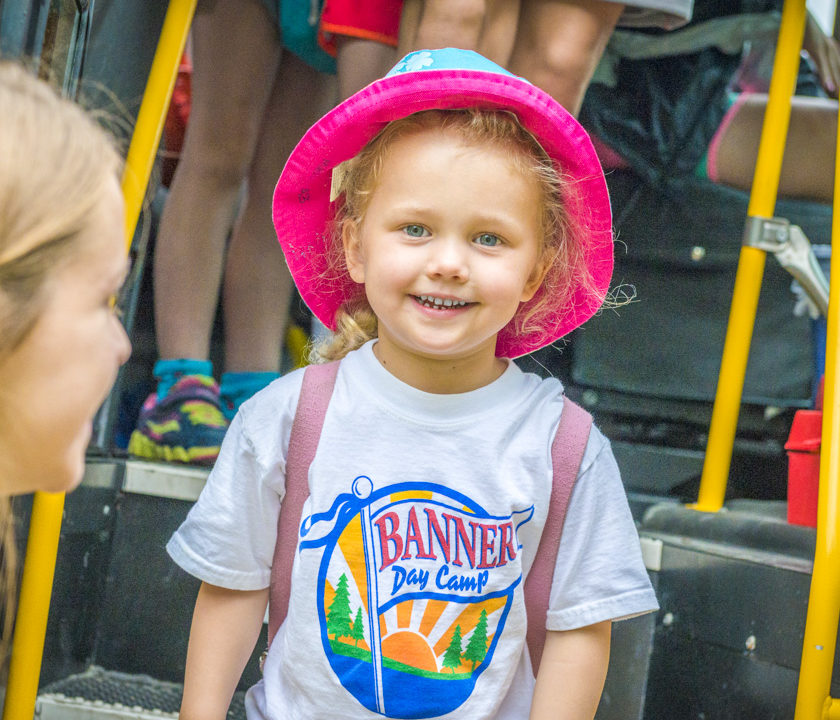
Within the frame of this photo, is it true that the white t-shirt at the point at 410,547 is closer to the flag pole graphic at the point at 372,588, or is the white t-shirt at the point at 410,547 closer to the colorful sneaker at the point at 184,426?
the flag pole graphic at the point at 372,588

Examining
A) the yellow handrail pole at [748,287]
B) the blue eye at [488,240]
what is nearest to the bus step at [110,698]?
the blue eye at [488,240]

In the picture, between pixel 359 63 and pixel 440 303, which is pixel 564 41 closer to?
pixel 359 63

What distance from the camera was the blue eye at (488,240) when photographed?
3.54 ft

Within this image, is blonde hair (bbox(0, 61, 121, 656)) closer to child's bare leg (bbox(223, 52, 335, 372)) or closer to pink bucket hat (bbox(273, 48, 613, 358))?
pink bucket hat (bbox(273, 48, 613, 358))

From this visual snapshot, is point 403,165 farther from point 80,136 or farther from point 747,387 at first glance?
point 747,387

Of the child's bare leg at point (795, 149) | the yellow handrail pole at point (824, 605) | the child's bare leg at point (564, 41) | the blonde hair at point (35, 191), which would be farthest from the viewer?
the child's bare leg at point (795, 149)

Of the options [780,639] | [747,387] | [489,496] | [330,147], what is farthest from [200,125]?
[747,387]

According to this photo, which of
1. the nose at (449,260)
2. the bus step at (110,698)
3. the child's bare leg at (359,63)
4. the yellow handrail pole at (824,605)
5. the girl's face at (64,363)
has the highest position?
the child's bare leg at (359,63)

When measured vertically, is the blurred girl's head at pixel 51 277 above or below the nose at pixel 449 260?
below

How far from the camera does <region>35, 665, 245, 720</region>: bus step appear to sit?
4.40ft

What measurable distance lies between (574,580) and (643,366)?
1.39m

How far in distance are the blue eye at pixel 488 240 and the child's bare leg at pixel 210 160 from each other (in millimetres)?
785

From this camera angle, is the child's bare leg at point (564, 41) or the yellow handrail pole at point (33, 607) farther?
the child's bare leg at point (564, 41)

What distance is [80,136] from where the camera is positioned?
0.77 metres
